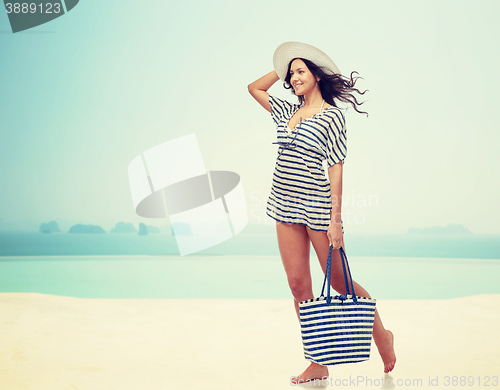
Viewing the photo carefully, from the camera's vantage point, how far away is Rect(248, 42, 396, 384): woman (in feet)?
5.40

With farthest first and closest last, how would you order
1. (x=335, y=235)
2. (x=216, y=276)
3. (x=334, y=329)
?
1. (x=216, y=276)
2. (x=335, y=235)
3. (x=334, y=329)

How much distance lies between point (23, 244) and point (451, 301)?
32.2 ft

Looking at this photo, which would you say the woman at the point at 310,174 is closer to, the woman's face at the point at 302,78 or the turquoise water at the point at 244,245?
the woman's face at the point at 302,78

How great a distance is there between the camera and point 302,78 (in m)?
1.73

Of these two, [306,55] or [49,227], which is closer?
[306,55]

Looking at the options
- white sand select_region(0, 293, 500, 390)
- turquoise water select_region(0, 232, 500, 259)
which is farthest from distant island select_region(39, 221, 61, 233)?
white sand select_region(0, 293, 500, 390)

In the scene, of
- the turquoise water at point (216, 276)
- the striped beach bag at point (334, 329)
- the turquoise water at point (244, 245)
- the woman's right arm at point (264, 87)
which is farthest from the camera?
the turquoise water at point (244, 245)

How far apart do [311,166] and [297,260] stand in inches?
14.9

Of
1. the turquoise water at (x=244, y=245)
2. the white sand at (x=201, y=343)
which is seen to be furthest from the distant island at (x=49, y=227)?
the white sand at (x=201, y=343)

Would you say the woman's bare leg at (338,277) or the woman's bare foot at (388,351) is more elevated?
the woman's bare leg at (338,277)

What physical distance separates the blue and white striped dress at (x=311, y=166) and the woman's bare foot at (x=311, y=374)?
1.83ft

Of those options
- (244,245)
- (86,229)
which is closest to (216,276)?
(244,245)

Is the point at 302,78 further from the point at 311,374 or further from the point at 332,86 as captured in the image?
the point at 311,374

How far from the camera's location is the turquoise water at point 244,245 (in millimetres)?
9305
